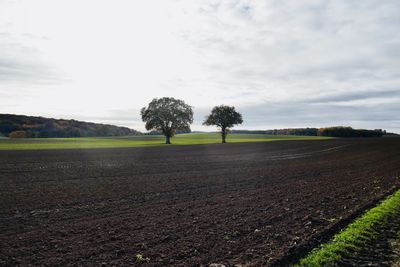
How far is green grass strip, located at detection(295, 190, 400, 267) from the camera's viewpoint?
6.78 m

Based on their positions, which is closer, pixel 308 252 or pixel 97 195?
pixel 308 252

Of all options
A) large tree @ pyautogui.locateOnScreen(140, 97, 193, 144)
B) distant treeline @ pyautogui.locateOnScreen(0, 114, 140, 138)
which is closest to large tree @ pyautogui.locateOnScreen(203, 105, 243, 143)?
large tree @ pyautogui.locateOnScreen(140, 97, 193, 144)

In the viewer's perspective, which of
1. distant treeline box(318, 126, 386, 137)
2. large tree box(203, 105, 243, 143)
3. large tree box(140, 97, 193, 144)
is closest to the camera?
large tree box(140, 97, 193, 144)

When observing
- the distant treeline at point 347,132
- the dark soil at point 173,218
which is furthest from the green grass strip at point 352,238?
the distant treeline at point 347,132

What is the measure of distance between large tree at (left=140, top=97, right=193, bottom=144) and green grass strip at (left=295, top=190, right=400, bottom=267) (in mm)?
70186

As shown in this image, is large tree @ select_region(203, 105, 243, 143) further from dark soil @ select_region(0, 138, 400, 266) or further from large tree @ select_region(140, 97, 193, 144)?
dark soil @ select_region(0, 138, 400, 266)

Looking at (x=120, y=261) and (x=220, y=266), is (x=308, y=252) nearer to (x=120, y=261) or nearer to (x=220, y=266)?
(x=220, y=266)

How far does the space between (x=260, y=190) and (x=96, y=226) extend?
8.17 metres

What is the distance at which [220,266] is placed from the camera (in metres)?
6.50

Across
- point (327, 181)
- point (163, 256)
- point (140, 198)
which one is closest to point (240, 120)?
point (327, 181)

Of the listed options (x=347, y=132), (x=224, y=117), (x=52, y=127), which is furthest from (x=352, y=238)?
(x=52, y=127)

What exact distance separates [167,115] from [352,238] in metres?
73.0

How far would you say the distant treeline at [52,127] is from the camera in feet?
Result: 458

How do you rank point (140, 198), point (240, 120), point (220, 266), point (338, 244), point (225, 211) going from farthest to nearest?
point (240, 120) → point (140, 198) → point (225, 211) → point (338, 244) → point (220, 266)
